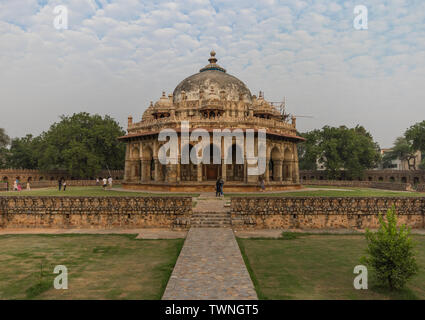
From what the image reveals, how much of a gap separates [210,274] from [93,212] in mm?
9426

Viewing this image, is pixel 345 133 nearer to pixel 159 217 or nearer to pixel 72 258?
pixel 159 217

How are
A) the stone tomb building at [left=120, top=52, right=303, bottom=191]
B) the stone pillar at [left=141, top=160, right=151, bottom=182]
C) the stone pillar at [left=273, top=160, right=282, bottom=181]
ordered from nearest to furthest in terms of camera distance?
the stone tomb building at [left=120, top=52, right=303, bottom=191]
the stone pillar at [left=273, top=160, right=282, bottom=181]
the stone pillar at [left=141, top=160, right=151, bottom=182]

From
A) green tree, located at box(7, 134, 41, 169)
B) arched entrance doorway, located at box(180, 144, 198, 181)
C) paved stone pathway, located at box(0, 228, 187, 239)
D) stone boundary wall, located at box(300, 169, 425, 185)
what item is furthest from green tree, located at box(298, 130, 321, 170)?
green tree, located at box(7, 134, 41, 169)

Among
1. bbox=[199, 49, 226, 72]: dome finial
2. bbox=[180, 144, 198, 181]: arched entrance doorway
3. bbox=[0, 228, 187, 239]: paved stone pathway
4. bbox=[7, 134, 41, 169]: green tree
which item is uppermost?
bbox=[199, 49, 226, 72]: dome finial

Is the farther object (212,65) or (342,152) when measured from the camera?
(342,152)

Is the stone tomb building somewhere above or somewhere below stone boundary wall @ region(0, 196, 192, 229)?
above

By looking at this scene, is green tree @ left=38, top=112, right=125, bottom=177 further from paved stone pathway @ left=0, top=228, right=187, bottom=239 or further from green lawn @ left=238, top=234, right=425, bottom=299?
green lawn @ left=238, top=234, right=425, bottom=299

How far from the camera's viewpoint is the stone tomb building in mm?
26500

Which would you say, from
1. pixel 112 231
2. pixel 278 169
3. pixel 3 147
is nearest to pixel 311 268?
pixel 112 231

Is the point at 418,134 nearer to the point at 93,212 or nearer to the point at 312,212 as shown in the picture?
the point at 312,212

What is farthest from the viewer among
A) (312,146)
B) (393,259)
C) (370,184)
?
(312,146)

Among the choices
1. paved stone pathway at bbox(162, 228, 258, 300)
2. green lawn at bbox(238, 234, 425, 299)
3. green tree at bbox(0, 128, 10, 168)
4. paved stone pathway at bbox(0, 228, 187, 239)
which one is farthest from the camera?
green tree at bbox(0, 128, 10, 168)

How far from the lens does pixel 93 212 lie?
49.1 ft

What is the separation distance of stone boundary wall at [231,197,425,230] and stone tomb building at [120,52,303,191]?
10.7 metres
